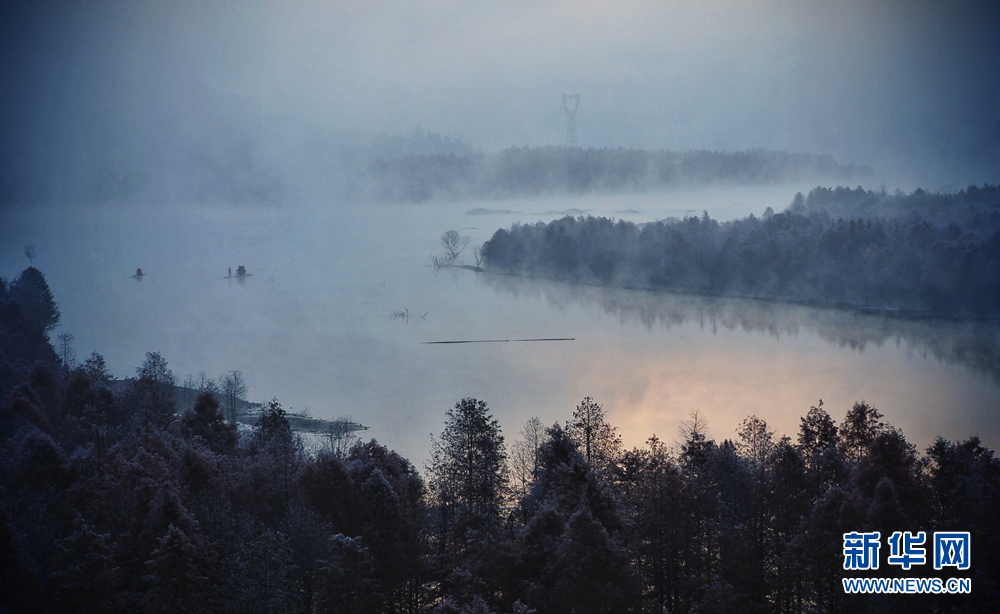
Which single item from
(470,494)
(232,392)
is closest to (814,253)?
(232,392)

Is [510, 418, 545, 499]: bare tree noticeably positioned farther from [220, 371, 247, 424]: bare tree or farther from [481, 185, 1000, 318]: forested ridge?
[481, 185, 1000, 318]: forested ridge

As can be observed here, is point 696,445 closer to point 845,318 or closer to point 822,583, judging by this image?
point 822,583

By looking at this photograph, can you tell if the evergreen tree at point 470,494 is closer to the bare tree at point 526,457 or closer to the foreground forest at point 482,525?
the foreground forest at point 482,525

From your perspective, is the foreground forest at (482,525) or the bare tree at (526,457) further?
the bare tree at (526,457)

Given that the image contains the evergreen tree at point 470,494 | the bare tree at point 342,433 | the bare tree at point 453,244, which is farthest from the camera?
the bare tree at point 453,244

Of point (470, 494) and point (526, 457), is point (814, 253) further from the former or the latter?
point (470, 494)

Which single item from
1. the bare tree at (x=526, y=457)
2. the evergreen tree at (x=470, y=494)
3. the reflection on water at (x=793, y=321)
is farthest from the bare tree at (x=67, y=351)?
the reflection on water at (x=793, y=321)

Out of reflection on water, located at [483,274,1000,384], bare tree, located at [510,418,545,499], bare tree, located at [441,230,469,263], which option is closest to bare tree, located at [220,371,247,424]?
bare tree, located at [510,418,545,499]

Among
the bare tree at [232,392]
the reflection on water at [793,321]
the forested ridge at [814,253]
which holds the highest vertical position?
the forested ridge at [814,253]

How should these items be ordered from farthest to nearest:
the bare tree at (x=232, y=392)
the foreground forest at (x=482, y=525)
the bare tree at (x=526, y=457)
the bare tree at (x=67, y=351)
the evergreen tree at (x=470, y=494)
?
the bare tree at (x=67, y=351), the bare tree at (x=232, y=392), the bare tree at (x=526, y=457), the evergreen tree at (x=470, y=494), the foreground forest at (x=482, y=525)
